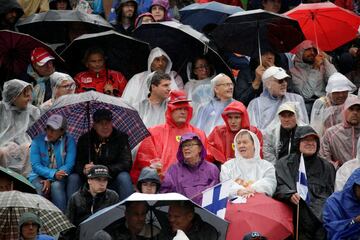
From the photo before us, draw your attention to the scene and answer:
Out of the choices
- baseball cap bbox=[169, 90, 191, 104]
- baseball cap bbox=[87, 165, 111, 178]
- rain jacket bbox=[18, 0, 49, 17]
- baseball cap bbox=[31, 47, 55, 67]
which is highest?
rain jacket bbox=[18, 0, 49, 17]

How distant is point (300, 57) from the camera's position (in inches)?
797

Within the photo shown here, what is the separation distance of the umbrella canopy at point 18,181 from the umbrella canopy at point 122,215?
1.24 m

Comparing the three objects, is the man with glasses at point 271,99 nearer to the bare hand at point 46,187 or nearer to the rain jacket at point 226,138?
the rain jacket at point 226,138

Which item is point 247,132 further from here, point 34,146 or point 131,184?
point 34,146

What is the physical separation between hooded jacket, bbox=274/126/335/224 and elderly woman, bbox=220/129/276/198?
14 centimetres

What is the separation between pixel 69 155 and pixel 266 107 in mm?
3072

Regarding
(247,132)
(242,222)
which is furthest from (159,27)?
(242,222)

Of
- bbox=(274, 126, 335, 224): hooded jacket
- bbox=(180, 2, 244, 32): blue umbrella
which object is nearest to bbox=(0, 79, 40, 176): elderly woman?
bbox=(274, 126, 335, 224): hooded jacket

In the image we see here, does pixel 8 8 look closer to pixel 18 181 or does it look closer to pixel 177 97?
pixel 177 97

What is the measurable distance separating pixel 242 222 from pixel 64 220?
7.19 feet

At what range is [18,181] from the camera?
1568 centimetres

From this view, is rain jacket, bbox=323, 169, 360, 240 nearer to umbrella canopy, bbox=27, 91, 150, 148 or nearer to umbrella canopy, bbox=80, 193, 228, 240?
umbrella canopy, bbox=80, 193, 228, 240

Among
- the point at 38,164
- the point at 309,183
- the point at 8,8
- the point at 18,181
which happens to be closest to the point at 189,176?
the point at 309,183

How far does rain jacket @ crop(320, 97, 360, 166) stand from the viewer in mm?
17562
